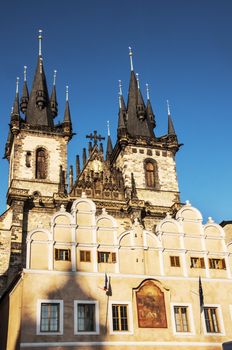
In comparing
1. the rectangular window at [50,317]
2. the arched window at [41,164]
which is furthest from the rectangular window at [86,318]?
→ the arched window at [41,164]

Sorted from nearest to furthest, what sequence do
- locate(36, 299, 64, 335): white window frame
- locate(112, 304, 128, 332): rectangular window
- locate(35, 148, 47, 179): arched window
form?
locate(36, 299, 64, 335): white window frame → locate(112, 304, 128, 332): rectangular window → locate(35, 148, 47, 179): arched window

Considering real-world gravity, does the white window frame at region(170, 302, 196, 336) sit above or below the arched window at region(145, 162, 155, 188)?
below

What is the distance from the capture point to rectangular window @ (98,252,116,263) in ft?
80.5

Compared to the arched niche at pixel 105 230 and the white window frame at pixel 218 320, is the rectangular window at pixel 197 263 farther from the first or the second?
the arched niche at pixel 105 230

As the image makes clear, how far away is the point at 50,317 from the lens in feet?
72.1

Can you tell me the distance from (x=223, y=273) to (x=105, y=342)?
8.19 m

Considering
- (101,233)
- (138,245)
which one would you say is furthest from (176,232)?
(101,233)

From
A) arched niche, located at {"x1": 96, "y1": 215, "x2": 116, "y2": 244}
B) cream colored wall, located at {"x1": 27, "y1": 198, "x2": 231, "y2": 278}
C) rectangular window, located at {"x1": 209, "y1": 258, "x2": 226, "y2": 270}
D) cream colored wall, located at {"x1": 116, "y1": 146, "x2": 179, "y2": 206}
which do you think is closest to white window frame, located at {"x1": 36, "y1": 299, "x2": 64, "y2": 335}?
cream colored wall, located at {"x1": 27, "y1": 198, "x2": 231, "y2": 278}

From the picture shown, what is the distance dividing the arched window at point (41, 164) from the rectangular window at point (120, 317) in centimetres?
2377

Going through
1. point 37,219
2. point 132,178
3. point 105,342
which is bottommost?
point 105,342

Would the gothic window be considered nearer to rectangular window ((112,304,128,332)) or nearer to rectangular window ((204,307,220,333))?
rectangular window ((204,307,220,333))

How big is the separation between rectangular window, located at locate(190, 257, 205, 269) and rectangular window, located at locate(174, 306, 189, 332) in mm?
2537

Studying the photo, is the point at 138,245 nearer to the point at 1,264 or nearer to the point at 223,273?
the point at 223,273

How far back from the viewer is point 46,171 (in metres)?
45.5
